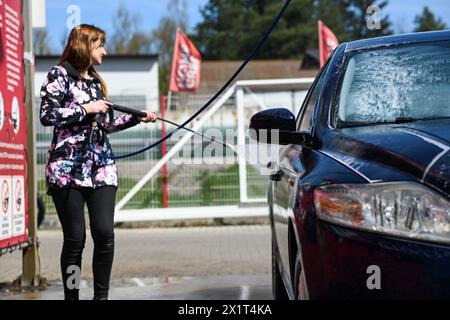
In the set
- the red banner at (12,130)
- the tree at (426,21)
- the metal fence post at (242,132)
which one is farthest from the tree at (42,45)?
the red banner at (12,130)

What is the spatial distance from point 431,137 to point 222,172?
10.7 meters

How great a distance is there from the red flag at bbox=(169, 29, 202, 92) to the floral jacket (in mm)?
17215

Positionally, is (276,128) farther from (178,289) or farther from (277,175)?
(178,289)

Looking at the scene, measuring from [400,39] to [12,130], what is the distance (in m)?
3.53

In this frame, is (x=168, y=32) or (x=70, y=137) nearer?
(x=70, y=137)

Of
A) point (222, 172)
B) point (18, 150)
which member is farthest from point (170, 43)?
point (18, 150)

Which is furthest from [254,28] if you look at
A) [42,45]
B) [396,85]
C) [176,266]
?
[396,85]

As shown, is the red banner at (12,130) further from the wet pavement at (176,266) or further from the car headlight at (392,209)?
the car headlight at (392,209)

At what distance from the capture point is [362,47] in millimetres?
4754

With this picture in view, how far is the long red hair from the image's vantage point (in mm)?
5371

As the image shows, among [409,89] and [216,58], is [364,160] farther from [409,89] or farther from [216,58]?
[216,58]

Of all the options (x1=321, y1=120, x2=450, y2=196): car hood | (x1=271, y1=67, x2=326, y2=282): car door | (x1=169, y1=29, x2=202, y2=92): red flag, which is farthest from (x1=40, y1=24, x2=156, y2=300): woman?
(x1=169, y1=29, x2=202, y2=92): red flag

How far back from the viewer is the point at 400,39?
4809 mm

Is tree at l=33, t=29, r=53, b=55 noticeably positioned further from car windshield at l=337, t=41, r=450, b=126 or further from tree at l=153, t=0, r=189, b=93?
car windshield at l=337, t=41, r=450, b=126
